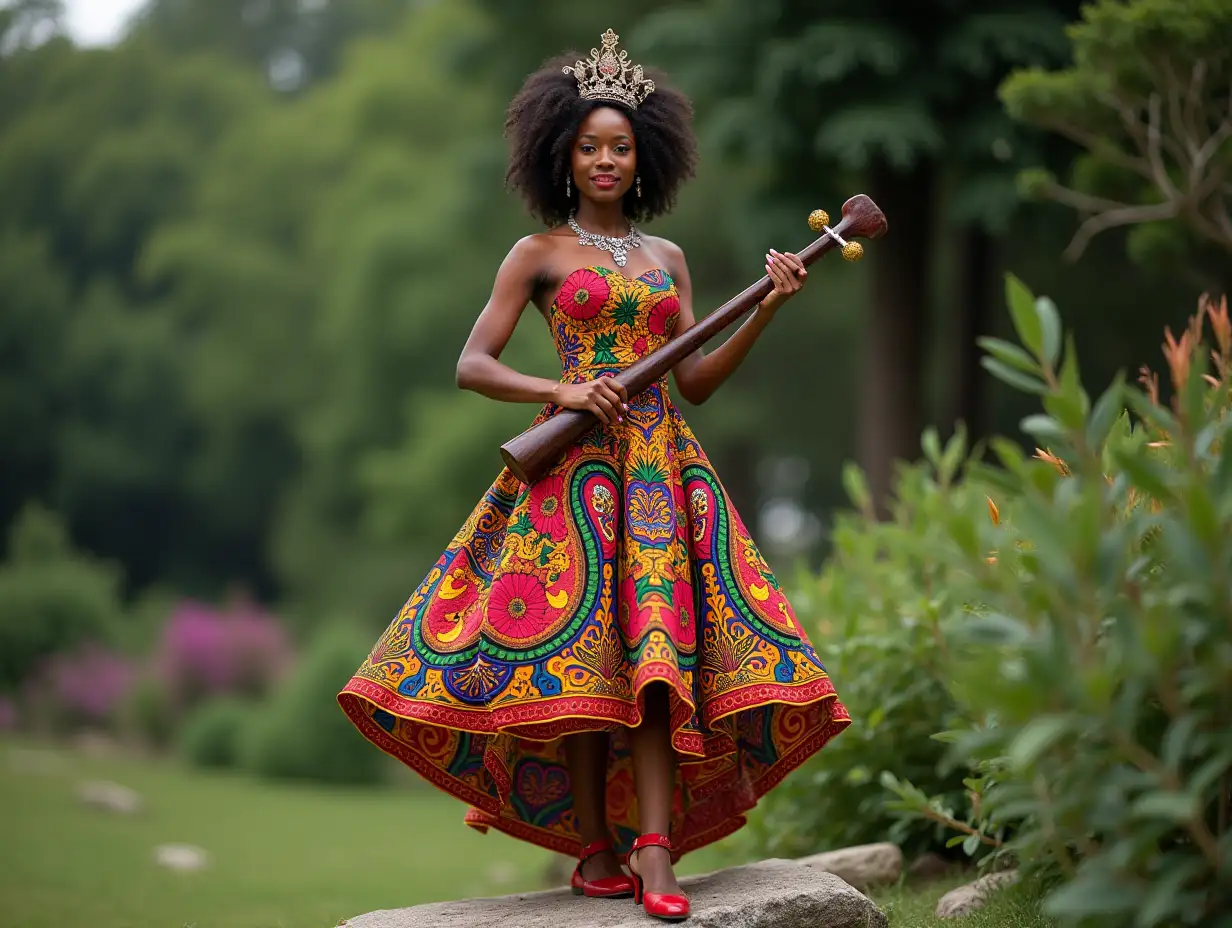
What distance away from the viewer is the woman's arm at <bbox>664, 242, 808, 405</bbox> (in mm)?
3795

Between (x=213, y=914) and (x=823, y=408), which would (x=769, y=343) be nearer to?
(x=823, y=408)

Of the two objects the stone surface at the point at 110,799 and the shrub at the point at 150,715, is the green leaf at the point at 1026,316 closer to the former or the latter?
the stone surface at the point at 110,799

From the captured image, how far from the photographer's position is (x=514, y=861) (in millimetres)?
8477

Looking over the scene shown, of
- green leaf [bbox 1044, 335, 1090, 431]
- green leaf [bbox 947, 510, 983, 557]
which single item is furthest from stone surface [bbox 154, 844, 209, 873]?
green leaf [bbox 1044, 335, 1090, 431]

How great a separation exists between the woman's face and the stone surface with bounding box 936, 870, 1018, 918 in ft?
7.51

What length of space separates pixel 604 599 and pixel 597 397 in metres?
0.53

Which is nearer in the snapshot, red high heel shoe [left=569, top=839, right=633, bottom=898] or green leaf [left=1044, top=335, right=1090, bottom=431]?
green leaf [left=1044, top=335, right=1090, bottom=431]

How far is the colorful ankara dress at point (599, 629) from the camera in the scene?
140 inches

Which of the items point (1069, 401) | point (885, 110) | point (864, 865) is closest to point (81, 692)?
point (885, 110)

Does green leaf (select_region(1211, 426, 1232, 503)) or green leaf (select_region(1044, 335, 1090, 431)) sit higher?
green leaf (select_region(1044, 335, 1090, 431))

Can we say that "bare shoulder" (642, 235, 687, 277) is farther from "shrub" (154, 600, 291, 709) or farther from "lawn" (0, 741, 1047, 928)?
"shrub" (154, 600, 291, 709)

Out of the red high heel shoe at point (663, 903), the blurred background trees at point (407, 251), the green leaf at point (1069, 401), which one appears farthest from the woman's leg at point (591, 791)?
the blurred background trees at point (407, 251)

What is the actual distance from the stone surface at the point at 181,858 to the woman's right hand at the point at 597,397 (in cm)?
441

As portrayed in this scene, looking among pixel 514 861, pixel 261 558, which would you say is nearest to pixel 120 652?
pixel 514 861
